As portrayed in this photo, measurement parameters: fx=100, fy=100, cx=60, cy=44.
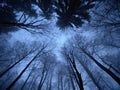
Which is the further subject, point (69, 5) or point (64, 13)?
point (64, 13)

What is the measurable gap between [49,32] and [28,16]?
262 cm

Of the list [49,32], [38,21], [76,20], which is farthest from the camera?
[49,32]

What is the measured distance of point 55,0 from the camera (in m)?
8.16

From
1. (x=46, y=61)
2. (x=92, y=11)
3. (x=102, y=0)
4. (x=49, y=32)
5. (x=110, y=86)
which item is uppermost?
(x=102, y=0)

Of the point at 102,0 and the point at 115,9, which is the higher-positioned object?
the point at 102,0

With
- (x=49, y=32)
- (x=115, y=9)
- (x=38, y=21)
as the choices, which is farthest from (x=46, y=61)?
(x=115, y=9)

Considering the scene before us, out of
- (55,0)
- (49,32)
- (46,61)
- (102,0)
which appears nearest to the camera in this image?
(102,0)

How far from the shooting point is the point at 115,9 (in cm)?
764

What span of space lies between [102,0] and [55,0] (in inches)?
143

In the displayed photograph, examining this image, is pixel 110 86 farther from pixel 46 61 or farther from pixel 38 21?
pixel 38 21

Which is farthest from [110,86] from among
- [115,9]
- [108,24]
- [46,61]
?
[115,9]

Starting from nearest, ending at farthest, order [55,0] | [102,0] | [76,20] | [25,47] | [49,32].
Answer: [102,0]
[55,0]
[76,20]
[49,32]
[25,47]

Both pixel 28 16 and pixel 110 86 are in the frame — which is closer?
pixel 28 16

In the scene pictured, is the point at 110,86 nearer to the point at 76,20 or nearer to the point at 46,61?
the point at 46,61
